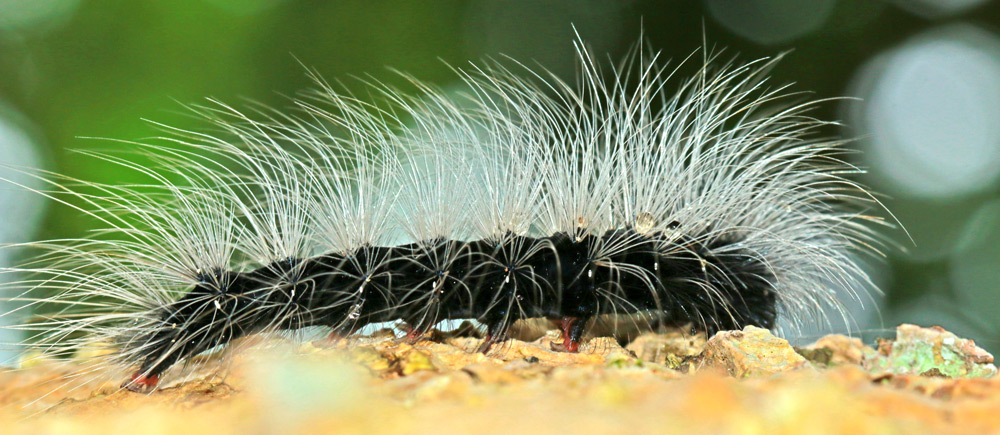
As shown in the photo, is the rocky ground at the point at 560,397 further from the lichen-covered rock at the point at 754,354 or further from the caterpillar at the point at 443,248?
the caterpillar at the point at 443,248

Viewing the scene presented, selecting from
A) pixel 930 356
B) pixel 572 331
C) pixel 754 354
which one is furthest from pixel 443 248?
pixel 930 356

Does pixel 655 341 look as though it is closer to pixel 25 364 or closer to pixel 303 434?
pixel 303 434

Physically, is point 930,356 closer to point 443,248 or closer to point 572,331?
point 572,331

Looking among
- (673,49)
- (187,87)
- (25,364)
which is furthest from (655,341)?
(187,87)

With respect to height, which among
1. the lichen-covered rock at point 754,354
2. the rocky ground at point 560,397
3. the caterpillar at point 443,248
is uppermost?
the caterpillar at point 443,248

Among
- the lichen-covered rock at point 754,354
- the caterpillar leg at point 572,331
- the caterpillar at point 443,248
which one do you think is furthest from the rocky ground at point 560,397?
the caterpillar at point 443,248

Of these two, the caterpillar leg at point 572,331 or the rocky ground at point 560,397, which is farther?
the caterpillar leg at point 572,331

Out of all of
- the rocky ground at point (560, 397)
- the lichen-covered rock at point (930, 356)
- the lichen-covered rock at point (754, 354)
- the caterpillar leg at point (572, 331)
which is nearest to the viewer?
the rocky ground at point (560, 397)
